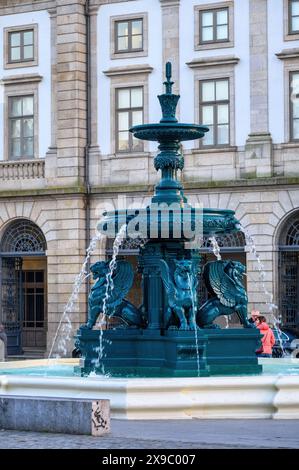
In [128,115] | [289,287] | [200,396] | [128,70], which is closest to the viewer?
[200,396]

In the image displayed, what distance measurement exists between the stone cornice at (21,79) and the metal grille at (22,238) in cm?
425

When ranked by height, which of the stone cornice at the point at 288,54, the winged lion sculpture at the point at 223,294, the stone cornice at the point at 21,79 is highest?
the stone cornice at the point at 21,79

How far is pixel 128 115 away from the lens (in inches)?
1720

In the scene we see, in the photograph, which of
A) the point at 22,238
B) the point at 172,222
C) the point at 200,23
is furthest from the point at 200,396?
the point at 22,238

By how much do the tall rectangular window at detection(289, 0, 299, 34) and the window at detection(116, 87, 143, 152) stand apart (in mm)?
5030

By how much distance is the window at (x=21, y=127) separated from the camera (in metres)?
45.3

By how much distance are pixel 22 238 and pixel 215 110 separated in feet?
25.1

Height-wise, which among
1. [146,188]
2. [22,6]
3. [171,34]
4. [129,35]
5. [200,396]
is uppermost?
[22,6]

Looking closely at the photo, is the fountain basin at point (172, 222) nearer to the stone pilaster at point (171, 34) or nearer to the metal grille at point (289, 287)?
the metal grille at point (289, 287)

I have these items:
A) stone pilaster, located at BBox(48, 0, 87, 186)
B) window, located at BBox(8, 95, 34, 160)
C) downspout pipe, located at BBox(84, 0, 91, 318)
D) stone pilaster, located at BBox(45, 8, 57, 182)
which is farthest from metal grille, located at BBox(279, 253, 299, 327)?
window, located at BBox(8, 95, 34, 160)

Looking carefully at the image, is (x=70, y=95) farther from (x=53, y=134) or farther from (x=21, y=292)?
(x=21, y=292)

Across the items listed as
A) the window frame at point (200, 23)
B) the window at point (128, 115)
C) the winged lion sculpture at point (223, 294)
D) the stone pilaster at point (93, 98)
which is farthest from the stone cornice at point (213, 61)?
the winged lion sculpture at point (223, 294)

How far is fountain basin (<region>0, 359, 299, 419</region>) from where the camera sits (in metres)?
19.2

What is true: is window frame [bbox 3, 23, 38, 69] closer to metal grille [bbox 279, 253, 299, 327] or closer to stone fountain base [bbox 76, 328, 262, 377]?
metal grille [bbox 279, 253, 299, 327]
